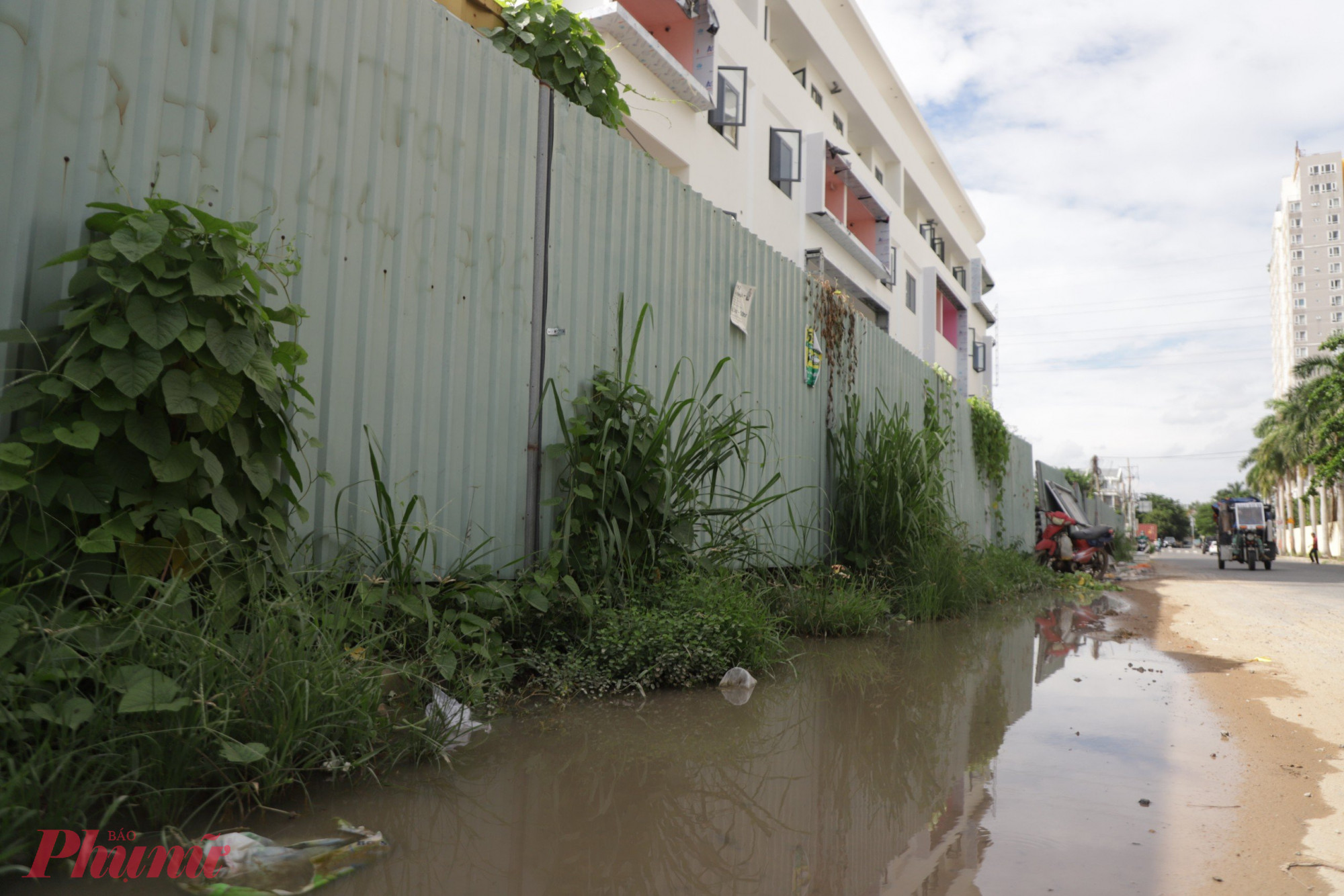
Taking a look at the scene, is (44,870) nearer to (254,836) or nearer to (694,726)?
(254,836)

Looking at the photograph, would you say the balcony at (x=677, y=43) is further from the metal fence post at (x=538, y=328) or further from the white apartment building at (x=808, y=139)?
the metal fence post at (x=538, y=328)

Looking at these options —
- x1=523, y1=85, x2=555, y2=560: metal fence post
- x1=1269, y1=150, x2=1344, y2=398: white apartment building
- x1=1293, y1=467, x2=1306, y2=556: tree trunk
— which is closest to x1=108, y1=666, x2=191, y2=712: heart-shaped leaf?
x1=523, y1=85, x2=555, y2=560: metal fence post

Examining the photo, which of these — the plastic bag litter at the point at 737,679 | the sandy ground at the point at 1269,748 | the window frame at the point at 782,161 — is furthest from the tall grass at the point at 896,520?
the window frame at the point at 782,161

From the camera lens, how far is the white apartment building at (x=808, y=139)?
37.3 ft

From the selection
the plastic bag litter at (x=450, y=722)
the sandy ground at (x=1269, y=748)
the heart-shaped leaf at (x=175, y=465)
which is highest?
the heart-shaped leaf at (x=175, y=465)

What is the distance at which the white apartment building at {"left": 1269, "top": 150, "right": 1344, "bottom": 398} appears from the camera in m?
100

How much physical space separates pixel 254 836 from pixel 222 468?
892mm

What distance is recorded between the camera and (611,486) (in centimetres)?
358

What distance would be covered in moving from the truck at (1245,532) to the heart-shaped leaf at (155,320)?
24703mm

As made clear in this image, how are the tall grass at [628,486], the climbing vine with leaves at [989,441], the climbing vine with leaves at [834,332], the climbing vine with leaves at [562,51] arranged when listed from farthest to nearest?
the climbing vine with leaves at [989,441] < the climbing vine with leaves at [834,332] < the climbing vine with leaves at [562,51] < the tall grass at [628,486]

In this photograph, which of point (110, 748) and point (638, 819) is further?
point (638, 819)

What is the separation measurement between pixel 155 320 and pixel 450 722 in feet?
4.26

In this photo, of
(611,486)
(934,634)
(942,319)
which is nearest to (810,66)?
(942,319)

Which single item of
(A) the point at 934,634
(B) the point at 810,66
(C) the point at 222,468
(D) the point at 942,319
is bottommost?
(A) the point at 934,634
